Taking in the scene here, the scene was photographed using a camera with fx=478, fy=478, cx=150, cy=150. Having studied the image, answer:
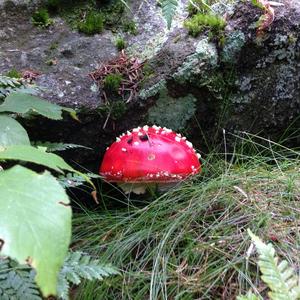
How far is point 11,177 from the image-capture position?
925 millimetres

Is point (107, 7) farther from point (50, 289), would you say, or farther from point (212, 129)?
point (50, 289)

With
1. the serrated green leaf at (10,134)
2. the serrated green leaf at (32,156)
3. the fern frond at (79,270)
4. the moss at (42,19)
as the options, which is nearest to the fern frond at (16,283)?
the fern frond at (79,270)

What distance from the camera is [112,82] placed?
2.65 meters

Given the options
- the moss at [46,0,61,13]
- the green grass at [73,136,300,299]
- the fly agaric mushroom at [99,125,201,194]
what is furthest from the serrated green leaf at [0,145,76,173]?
the moss at [46,0,61,13]

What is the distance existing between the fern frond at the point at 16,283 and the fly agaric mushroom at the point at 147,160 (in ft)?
3.09

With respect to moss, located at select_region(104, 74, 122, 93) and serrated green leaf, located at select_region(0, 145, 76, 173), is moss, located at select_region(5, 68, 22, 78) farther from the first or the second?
serrated green leaf, located at select_region(0, 145, 76, 173)

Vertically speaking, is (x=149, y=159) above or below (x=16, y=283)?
below

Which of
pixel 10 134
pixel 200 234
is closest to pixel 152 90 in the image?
pixel 200 234

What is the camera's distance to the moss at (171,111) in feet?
9.07

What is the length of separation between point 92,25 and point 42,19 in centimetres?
31

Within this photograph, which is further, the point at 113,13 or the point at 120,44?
the point at 113,13

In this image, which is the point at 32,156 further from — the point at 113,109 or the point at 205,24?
the point at 205,24

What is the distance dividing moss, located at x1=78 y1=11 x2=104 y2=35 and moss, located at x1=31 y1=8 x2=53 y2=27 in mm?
196

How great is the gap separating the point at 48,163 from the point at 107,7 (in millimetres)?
2090
